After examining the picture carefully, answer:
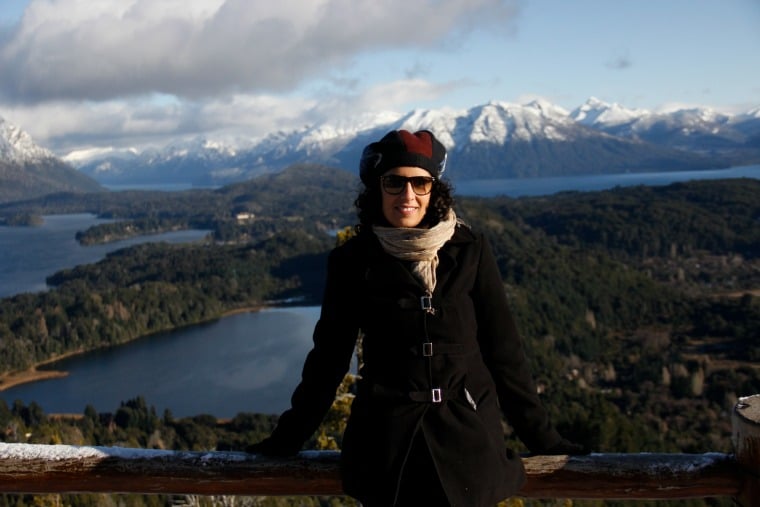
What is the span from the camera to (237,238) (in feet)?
389

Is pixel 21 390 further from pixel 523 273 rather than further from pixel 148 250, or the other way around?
pixel 148 250

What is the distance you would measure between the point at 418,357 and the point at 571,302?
62947 millimetres

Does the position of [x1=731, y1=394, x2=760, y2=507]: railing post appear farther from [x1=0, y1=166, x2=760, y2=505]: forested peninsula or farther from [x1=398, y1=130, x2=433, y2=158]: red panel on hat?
[x1=0, y1=166, x2=760, y2=505]: forested peninsula

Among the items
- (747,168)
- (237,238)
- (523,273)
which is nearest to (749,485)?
(523,273)

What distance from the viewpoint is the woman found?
1.93 m

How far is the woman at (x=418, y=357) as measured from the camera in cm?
193

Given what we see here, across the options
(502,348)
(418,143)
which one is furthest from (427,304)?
(418,143)

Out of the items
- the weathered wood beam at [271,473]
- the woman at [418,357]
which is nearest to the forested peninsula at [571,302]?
the weathered wood beam at [271,473]

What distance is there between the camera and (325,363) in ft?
7.14

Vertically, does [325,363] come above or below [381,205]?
below

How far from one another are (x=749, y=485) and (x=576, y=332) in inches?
2181

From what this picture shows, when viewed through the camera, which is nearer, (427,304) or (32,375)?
(427,304)

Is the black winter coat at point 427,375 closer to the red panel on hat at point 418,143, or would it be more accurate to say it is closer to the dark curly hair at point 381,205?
the dark curly hair at point 381,205

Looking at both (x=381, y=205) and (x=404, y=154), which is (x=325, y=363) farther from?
(x=404, y=154)
